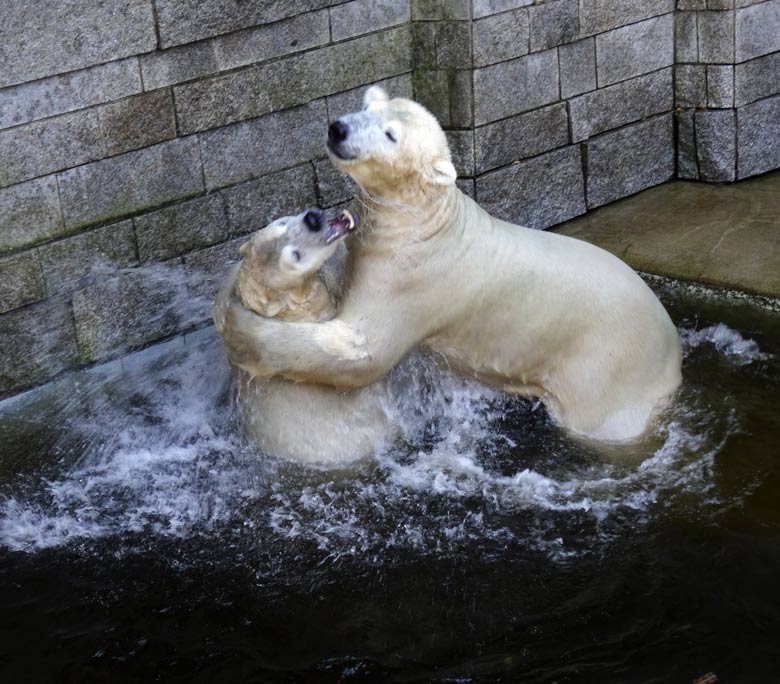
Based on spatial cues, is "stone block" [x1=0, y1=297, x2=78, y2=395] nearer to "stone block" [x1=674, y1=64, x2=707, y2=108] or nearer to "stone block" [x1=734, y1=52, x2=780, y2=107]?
"stone block" [x1=674, y1=64, x2=707, y2=108]

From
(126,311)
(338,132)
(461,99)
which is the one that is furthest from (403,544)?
(461,99)

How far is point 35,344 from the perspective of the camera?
6.62 m

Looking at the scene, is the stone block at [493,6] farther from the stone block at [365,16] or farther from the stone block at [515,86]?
the stone block at [365,16]

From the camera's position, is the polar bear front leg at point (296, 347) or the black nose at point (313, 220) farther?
the polar bear front leg at point (296, 347)

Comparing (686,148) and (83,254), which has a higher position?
(83,254)

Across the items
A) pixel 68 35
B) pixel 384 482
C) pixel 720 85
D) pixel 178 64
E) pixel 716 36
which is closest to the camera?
pixel 384 482

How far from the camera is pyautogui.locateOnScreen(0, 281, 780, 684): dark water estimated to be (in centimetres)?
475

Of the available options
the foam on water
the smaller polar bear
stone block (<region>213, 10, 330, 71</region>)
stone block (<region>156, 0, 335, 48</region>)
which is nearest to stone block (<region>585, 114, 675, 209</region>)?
stone block (<region>213, 10, 330, 71</region>)

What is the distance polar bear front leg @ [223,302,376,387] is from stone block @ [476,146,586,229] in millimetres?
2856

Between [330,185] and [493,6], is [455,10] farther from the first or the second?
[330,185]

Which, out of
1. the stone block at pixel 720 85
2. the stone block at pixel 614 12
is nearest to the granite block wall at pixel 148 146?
the stone block at pixel 614 12

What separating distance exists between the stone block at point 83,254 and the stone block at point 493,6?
251cm

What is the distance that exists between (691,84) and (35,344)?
503cm

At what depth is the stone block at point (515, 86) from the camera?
781cm
